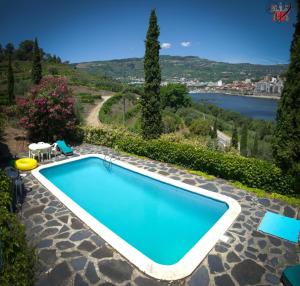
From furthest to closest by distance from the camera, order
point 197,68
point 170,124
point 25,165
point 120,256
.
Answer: point 197,68
point 170,124
point 25,165
point 120,256

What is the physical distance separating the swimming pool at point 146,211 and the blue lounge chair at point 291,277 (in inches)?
63.9

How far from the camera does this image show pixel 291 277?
4504 mm

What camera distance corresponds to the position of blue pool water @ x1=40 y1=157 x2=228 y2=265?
258 inches

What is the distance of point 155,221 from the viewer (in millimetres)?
7574

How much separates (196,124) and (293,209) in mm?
36766

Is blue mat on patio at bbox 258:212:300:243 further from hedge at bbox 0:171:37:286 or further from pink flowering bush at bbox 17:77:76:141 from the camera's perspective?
pink flowering bush at bbox 17:77:76:141

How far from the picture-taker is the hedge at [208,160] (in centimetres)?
850

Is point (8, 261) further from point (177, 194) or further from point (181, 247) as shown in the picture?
point (177, 194)

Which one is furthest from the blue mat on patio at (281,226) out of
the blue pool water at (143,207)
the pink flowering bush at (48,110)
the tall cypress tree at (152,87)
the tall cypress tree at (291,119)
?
the pink flowering bush at (48,110)

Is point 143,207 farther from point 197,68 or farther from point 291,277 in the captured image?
point 197,68

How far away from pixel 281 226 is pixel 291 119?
4076mm

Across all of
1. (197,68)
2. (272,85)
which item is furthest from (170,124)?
(197,68)

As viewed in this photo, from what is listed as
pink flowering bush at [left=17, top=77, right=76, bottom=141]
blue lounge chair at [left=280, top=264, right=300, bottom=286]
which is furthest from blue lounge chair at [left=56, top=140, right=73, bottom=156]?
blue lounge chair at [left=280, top=264, right=300, bottom=286]

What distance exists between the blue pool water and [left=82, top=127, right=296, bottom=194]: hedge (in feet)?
6.05
